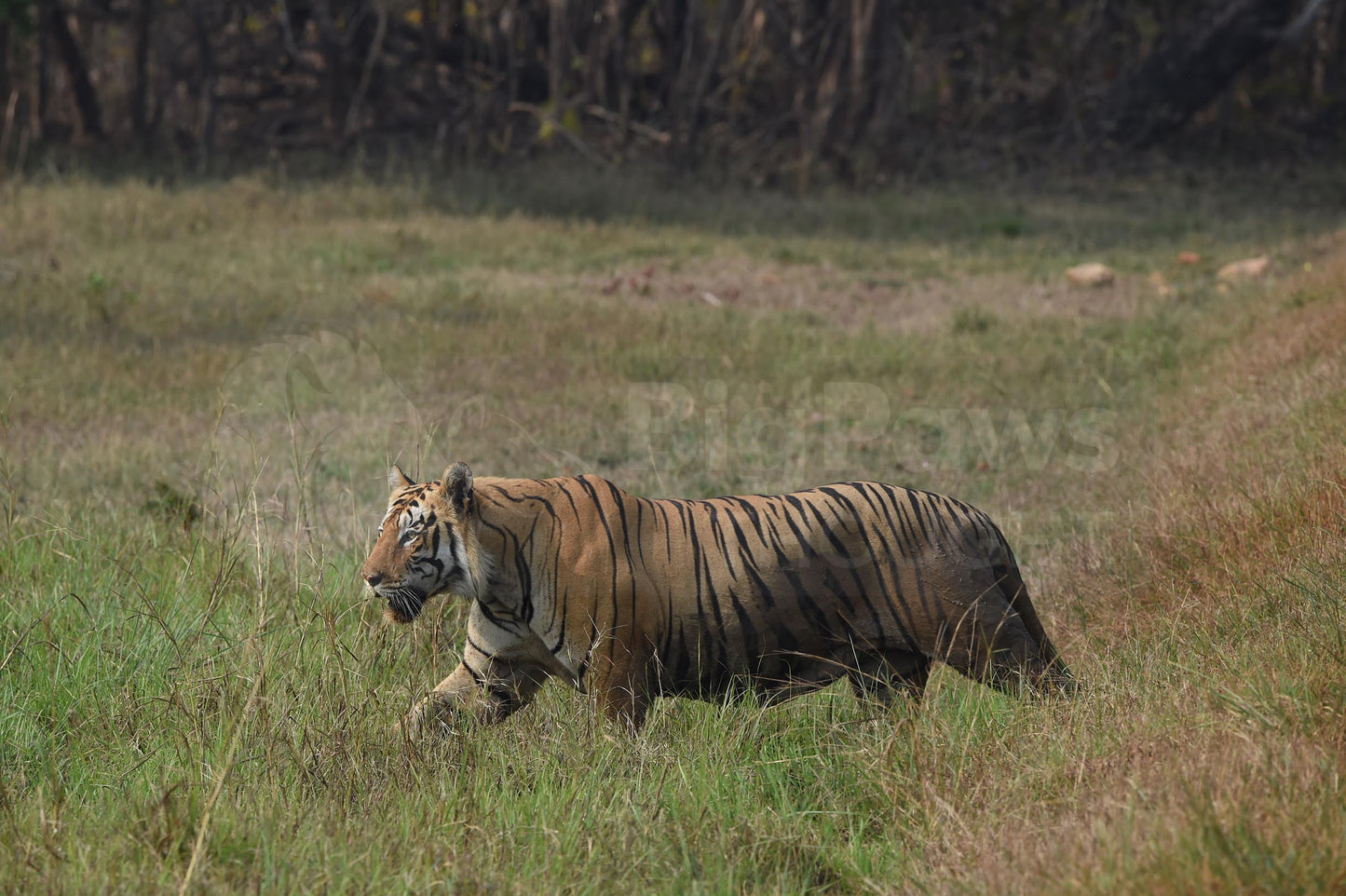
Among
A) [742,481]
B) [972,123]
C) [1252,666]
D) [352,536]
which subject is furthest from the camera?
[972,123]

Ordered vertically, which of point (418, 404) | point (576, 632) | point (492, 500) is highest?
point (492, 500)

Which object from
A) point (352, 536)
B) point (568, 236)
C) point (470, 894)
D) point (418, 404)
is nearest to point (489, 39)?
point (568, 236)

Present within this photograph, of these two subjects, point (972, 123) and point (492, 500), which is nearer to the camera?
point (492, 500)

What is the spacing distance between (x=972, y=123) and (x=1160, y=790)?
61.6ft

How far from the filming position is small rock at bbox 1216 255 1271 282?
1188 centimetres

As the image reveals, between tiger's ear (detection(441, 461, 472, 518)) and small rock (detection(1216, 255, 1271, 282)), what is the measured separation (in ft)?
31.3

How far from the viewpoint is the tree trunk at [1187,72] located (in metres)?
18.4

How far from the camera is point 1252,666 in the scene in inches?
140

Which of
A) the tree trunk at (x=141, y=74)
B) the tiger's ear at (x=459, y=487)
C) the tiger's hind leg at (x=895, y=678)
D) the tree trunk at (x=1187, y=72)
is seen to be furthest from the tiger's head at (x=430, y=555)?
the tree trunk at (x=1187, y=72)

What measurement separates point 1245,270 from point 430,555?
9.87 m

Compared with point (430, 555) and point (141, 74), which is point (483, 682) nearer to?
point (430, 555)

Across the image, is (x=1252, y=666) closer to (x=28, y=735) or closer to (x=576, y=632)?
(x=576, y=632)

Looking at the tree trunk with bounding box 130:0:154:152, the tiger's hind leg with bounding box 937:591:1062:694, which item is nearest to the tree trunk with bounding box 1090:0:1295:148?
the tree trunk with bounding box 130:0:154:152

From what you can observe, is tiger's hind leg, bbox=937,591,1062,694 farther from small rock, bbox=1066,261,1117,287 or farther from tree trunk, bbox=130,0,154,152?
tree trunk, bbox=130,0,154,152
